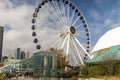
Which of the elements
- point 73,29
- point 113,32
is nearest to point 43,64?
point 73,29

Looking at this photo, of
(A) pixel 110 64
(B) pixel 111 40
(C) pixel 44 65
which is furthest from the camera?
(B) pixel 111 40

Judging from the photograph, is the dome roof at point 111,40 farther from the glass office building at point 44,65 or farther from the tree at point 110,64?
the glass office building at point 44,65

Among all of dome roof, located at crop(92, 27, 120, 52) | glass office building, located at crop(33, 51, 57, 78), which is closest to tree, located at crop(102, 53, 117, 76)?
glass office building, located at crop(33, 51, 57, 78)

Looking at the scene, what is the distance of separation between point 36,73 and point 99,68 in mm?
10811

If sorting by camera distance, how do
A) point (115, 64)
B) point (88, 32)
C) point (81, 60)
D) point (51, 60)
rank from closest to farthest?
point (115, 64) < point (51, 60) < point (81, 60) < point (88, 32)

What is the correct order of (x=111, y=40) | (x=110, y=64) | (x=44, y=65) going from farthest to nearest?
1. (x=111, y=40)
2. (x=44, y=65)
3. (x=110, y=64)

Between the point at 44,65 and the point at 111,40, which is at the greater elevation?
the point at 111,40

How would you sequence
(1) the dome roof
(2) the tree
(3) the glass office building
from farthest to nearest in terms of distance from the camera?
(1) the dome roof < (3) the glass office building < (2) the tree

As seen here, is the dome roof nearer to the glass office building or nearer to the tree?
the tree

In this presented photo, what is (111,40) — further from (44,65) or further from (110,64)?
(44,65)

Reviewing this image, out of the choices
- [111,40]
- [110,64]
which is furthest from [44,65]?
[111,40]

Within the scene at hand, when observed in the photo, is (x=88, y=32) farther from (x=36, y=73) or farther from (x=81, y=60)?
(x=36, y=73)

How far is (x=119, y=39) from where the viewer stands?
54.6 m

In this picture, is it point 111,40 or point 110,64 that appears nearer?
point 110,64
